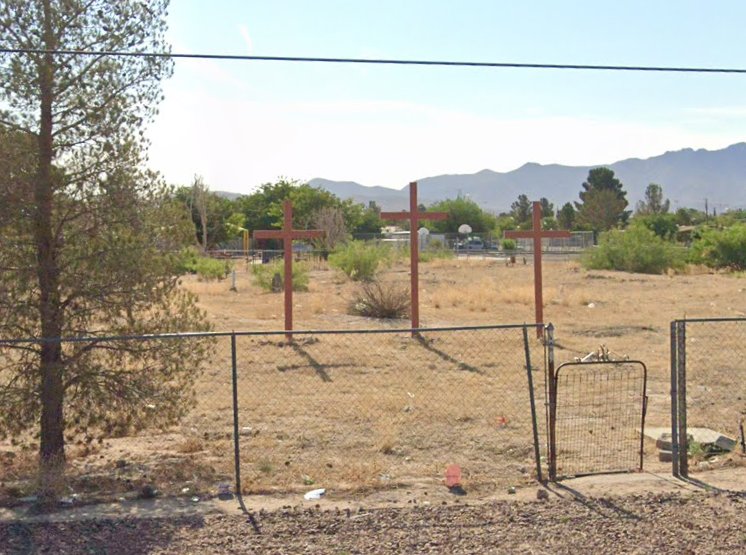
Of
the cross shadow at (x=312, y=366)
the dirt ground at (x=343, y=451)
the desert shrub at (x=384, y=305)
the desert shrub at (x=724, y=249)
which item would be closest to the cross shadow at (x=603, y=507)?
the dirt ground at (x=343, y=451)

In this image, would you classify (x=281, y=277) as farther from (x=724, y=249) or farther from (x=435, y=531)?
(x=435, y=531)

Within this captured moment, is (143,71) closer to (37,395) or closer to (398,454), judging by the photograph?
(37,395)

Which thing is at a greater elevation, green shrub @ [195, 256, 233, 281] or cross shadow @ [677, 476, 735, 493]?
green shrub @ [195, 256, 233, 281]

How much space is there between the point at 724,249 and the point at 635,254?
534 centimetres

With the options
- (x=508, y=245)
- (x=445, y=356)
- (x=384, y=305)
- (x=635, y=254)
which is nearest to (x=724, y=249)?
(x=635, y=254)

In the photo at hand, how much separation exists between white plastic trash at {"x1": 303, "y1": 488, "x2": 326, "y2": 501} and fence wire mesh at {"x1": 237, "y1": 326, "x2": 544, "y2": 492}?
223 millimetres

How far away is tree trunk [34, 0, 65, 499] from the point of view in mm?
8453

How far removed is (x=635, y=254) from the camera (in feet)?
143

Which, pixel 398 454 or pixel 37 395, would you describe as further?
pixel 398 454

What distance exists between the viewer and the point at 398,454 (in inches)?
374

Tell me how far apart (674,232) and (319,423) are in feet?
216

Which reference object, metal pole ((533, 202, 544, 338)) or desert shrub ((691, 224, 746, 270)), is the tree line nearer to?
desert shrub ((691, 224, 746, 270))

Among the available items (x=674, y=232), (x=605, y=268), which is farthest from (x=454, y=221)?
(x=605, y=268)

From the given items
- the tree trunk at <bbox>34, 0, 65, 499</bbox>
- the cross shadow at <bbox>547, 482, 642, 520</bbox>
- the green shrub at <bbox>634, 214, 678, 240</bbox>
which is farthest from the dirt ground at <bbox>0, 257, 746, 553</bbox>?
the green shrub at <bbox>634, 214, 678, 240</bbox>
